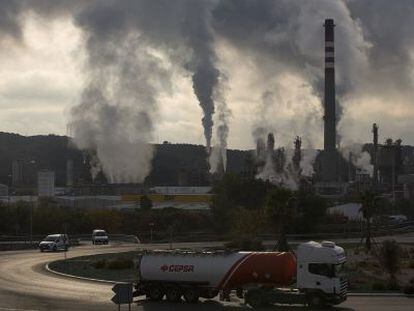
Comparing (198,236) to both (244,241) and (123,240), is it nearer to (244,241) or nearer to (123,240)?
(123,240)

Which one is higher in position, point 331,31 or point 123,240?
point 331,31

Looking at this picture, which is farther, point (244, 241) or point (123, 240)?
point (123, 240)

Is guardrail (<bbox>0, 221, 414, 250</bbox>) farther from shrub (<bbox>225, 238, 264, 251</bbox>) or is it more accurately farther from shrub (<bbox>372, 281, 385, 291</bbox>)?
shrub (<bbox>372, 281, 385, 291</bbox>)

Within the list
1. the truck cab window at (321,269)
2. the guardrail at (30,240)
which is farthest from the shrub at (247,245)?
the truck cab window at (321,269)

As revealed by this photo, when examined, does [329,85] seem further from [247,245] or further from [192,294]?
[192,294]

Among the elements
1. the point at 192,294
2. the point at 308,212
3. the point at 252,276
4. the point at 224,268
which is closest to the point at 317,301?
the point at 252,276

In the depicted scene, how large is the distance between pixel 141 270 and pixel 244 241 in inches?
1143

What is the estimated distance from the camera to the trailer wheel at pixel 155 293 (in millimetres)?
35875

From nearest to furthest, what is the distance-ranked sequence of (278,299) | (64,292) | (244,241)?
(278,299), (64,292), (244,241)

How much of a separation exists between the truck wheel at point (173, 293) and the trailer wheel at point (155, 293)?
37cm

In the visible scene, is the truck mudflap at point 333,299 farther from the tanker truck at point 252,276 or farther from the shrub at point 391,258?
the shrub at point 391,258

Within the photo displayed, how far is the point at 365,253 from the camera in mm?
67125

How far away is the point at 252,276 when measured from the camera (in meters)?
34.2

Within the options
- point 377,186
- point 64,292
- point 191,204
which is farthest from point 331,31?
point 64,292
